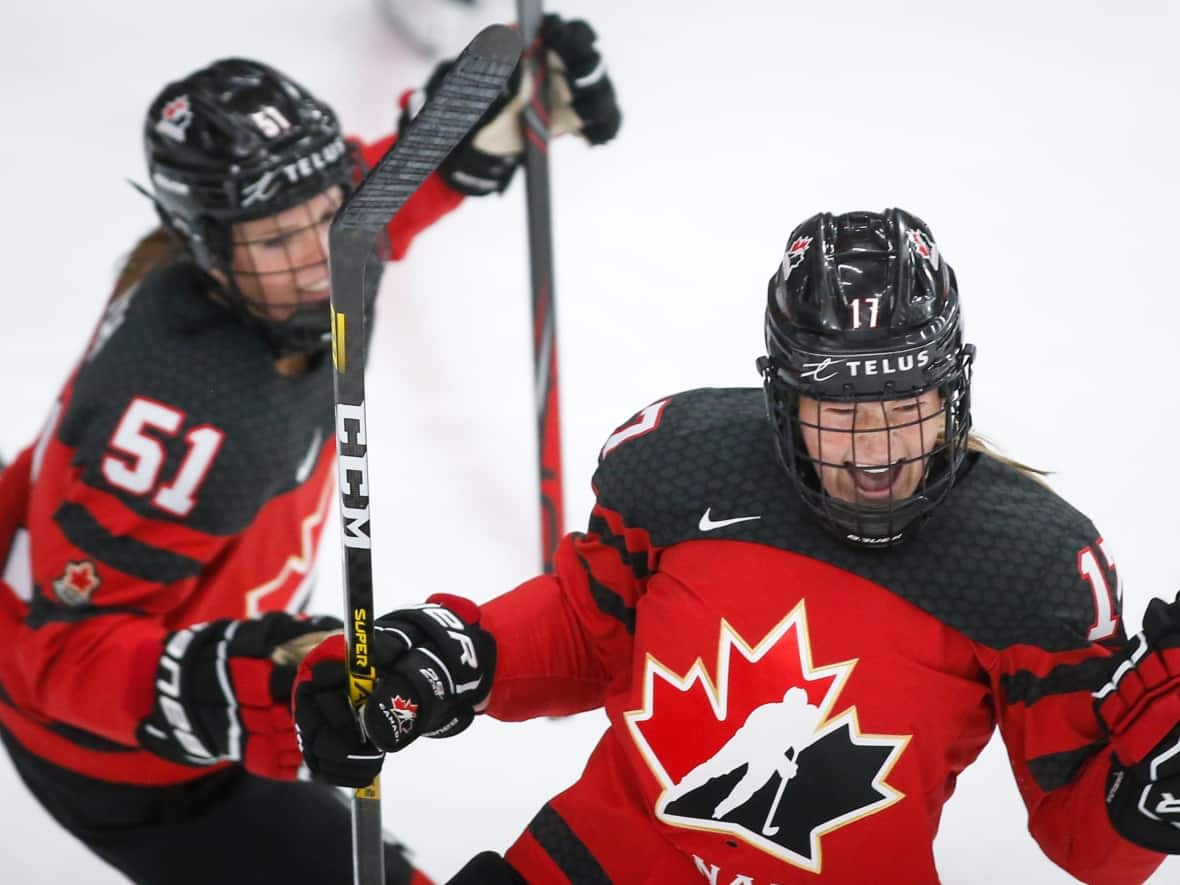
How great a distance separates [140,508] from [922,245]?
44.5 inches

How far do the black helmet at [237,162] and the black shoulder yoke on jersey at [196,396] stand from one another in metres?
0.06

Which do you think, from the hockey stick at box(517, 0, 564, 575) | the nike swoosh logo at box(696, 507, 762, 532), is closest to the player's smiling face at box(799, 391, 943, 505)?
the nike swoosh logo at box(696, 507, 762, 532)

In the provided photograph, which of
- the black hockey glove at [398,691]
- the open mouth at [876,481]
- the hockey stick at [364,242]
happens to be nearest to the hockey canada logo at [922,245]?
the open mouth at [876,481]

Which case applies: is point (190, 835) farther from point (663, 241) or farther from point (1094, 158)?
point (1094, 158)

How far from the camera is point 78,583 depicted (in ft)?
7.28

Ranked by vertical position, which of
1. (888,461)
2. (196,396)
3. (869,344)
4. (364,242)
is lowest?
(196,396)

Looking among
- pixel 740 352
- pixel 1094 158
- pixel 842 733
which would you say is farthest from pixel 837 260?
pixel 1094 158

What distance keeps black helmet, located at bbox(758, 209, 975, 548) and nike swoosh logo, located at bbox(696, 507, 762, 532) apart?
98mm

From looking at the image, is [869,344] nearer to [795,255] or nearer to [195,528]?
[795,255]

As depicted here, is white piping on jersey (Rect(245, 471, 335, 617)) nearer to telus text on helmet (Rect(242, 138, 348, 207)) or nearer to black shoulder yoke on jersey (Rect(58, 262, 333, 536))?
black shoulder yoke on jersey (Rect(58, 262, 333, 536))

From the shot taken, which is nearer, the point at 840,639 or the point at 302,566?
the point at 840,639

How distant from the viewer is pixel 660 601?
5.79 ft

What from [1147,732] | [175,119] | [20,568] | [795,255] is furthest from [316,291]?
[1147,732]

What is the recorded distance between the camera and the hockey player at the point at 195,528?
2180 millimetres
